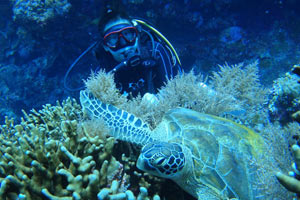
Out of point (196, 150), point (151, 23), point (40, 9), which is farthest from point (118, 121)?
point (40, 9)

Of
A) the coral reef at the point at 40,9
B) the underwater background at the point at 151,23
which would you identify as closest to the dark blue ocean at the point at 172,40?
the underwater background at the point at 151,23

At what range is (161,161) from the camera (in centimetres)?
135

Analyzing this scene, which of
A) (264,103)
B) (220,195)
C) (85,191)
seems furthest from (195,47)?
(85,191)

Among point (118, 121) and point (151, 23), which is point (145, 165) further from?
point (151, 23)

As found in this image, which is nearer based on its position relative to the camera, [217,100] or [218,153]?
[218,153]

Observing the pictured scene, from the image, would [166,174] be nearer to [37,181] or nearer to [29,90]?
[37,181]

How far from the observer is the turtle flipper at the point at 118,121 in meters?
1.71

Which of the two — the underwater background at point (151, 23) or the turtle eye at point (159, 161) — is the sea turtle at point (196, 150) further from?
the underwater background at point (151, 23)

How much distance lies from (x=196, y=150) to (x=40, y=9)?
6.90 m

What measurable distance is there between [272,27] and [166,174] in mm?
8965

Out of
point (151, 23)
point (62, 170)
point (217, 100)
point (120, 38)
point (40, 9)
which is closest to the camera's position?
point (62, 170)

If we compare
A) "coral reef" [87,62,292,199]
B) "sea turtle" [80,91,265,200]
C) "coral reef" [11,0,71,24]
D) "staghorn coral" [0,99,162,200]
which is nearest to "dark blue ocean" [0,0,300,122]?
"coral reef" [11,0,71,24]

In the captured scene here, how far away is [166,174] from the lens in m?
1.39

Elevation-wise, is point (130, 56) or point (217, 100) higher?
point (130, 56)
